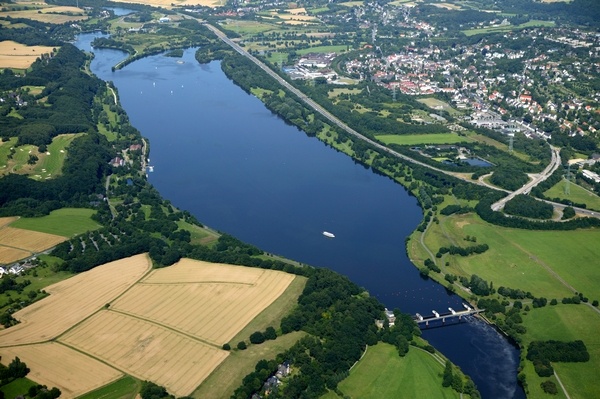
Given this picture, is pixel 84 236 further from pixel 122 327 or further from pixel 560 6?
pixel 560 6

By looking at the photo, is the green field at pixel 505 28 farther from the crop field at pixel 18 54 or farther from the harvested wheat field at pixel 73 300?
the harvested wheat field at pixel 73 300

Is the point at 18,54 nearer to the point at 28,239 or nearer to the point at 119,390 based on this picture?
the point at 28,239

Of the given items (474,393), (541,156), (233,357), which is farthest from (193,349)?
(541,156)

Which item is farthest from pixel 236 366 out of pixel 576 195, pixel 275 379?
pixel 576 195

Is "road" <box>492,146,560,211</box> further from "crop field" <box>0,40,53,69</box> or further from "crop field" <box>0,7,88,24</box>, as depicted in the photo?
"crop field" <box>0,7,88,24</box>

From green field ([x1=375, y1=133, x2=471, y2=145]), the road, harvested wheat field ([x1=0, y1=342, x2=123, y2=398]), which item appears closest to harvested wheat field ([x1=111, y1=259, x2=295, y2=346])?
harvested wheat field ([x1=0, y1=342, x2=123, y2=398])

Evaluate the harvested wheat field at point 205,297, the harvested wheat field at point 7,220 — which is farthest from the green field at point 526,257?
the harvested wheat field at point 7,220
